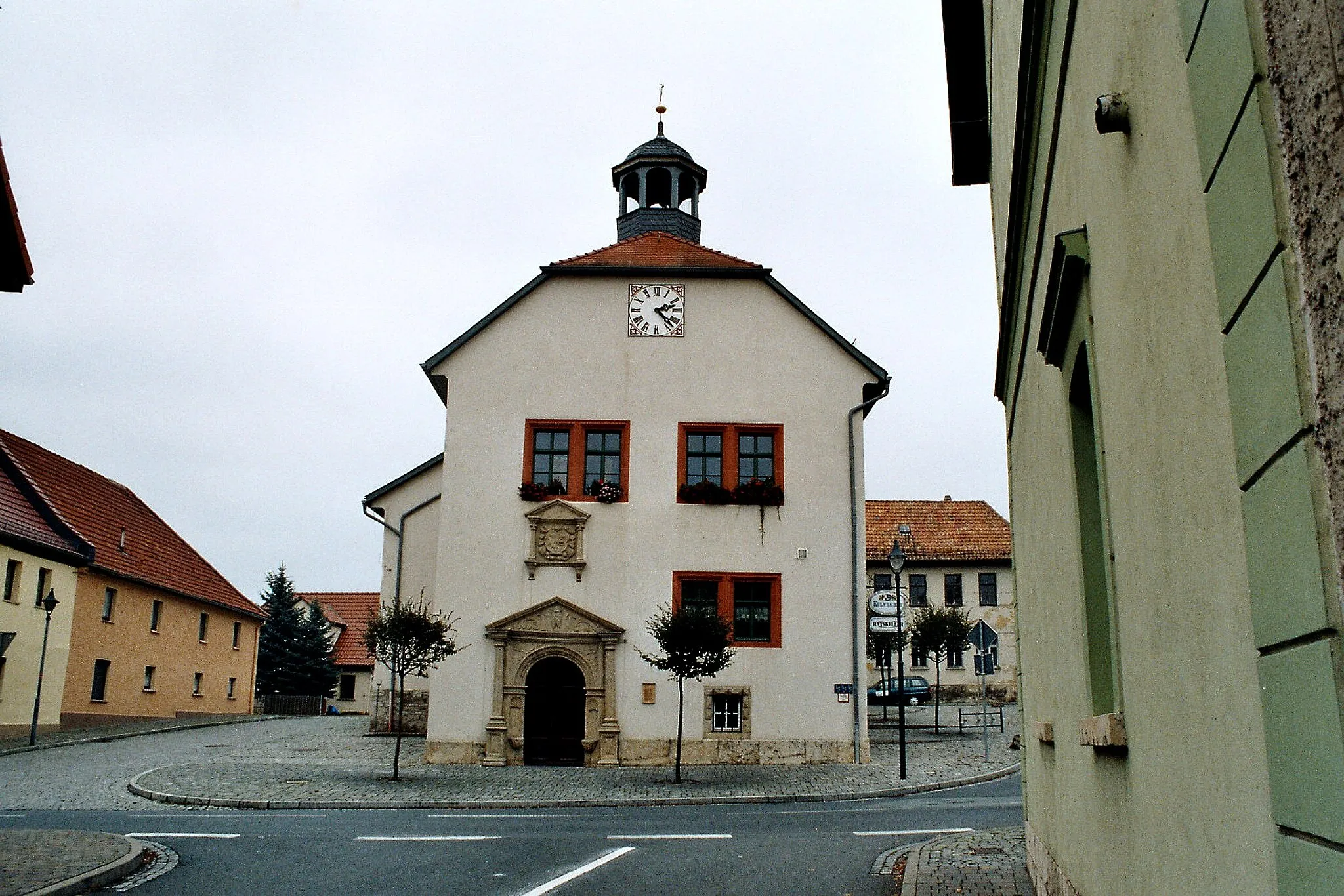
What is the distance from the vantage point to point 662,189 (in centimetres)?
3294

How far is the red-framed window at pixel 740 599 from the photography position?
1025 inches

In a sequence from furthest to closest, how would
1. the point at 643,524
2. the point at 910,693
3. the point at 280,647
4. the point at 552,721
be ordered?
the point at 280,647, the point at 910,693, the point at 643,524, the point at 552,721

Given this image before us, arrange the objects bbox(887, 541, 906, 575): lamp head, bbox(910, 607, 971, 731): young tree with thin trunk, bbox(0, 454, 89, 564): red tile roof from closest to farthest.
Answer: bbox(887, 541, 906, 575): lamp head → bbox(0, 454, 89, 564): red tile roof → bbox(910, 607, 971, 731): young tree with thin trunk

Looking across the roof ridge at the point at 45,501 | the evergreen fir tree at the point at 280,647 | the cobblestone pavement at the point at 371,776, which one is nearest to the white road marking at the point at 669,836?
the cobblestone pavement at the point at 371,776

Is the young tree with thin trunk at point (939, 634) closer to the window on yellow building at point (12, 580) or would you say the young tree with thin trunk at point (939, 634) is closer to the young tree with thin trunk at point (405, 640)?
the young tree with thin trunk at point (405, 640)

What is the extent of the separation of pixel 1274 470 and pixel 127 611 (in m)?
41.2

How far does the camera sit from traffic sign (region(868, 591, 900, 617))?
22.3 m

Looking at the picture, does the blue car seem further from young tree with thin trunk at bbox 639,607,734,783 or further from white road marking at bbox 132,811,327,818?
white road marking at bbox 132,811,327,818

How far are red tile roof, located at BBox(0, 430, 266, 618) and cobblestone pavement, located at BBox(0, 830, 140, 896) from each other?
80.7 feet

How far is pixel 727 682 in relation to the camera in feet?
84.2

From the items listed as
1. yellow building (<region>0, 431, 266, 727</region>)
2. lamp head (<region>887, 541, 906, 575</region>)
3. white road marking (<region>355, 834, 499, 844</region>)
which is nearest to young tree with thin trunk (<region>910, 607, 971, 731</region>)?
lamp head (<region>887, 541, 906, 575</region>)

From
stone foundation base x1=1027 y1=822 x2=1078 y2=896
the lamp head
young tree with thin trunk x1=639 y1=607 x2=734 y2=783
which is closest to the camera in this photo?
stone foundation base x1=1027 y1=822 x2=1078 y2=896

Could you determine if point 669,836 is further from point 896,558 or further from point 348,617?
point 348,617

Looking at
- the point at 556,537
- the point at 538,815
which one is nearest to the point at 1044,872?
the point at 538,815
